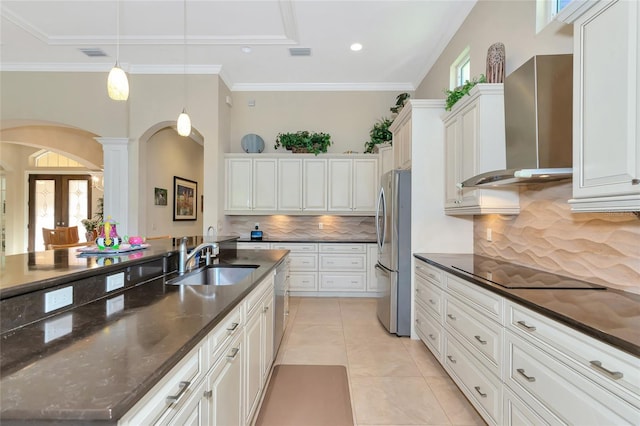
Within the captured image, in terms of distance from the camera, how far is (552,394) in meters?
1.32

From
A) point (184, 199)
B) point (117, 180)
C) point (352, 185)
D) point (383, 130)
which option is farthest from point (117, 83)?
point (184, 199)

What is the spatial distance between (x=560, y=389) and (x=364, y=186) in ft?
13.6

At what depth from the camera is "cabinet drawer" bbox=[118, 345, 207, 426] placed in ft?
2.53

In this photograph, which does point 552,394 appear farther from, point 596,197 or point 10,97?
point 10,97

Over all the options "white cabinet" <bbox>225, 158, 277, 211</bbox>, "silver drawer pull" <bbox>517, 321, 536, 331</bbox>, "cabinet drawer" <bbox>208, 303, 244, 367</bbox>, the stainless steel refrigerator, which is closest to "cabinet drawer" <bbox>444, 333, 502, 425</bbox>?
"silver drawer pull" <bbox>517, 321, 536, 331</bbox>

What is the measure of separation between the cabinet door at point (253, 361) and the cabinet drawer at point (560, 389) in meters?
1.40

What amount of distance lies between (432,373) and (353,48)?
397 centimetres

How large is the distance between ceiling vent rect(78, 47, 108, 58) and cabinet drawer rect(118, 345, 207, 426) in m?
5.07

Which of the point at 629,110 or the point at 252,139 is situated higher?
the point at 252,139

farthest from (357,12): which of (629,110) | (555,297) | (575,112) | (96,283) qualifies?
(96,283)

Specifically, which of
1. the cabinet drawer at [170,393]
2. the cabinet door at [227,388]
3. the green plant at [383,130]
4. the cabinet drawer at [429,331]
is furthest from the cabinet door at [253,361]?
the green plant at [383,130]

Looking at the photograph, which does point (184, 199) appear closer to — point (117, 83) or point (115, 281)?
point (117, 83)

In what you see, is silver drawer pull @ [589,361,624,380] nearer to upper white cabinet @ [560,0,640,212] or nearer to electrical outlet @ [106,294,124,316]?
upper white cabinet @ [560,0,640,212]

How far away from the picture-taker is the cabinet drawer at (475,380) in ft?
5.73
